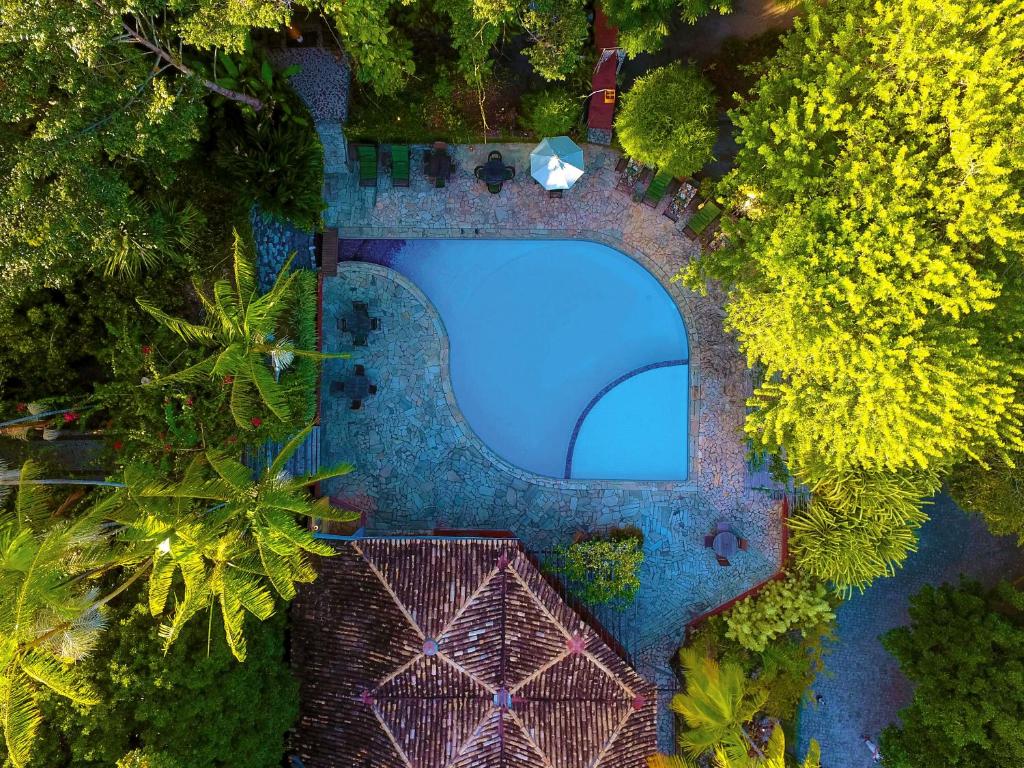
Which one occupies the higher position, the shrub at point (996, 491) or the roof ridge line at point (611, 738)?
the shrub at point (996, 491)

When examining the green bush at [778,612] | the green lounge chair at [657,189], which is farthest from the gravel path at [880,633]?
the green lounge chair at [657,189]

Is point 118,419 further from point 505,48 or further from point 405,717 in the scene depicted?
point 505,48

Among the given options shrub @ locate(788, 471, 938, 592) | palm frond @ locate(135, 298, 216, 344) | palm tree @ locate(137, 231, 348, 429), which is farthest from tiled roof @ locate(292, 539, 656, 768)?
palm frond @ locate(135, 298, 216, 344)

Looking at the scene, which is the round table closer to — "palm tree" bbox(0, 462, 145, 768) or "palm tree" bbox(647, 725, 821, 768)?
"palm tree" bbox(647, 725, 821, 768)

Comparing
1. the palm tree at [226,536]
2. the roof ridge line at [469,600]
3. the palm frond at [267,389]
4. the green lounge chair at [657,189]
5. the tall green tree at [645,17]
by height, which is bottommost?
the roof ridge line at [469,600]

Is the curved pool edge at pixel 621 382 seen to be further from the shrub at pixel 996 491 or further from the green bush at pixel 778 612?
the shrub at pixel 996 491

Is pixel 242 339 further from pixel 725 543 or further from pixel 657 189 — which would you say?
pixel 725 543

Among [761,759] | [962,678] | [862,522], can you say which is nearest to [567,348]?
[862,522]
